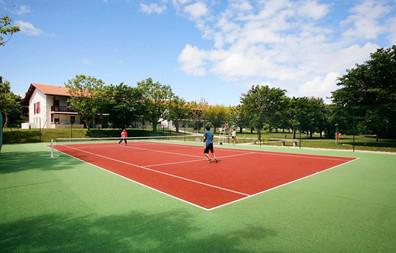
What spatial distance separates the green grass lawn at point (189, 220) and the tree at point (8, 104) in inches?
1296

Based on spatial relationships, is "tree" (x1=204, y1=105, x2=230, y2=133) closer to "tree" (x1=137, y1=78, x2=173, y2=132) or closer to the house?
"tree" (x1=137, y1=78, x2=173, y2=132)

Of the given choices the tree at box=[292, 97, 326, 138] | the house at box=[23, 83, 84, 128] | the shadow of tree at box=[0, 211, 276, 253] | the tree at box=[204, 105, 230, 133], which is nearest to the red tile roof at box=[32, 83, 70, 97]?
the house at box=[23, 83, 84, 128]

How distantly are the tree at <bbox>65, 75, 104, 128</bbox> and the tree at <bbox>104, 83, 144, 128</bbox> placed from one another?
1.23m

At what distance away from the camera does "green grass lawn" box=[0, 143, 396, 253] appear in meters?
3.54

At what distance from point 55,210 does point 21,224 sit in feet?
2.47

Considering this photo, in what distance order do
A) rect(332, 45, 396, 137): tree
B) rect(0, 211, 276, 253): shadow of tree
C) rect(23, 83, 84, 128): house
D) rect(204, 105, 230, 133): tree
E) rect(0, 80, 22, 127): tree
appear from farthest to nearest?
rect(204, 105, 230, 133): tree → rect(23, 83, 84, 128): house → rect(0, 80, 22, 127): tree → rect(332, 45, 396, 137): tree → rect(0, 211, 276, 253): shadow of tree

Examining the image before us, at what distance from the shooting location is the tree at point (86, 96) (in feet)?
112

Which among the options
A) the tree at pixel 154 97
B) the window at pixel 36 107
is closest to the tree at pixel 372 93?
the tree at pixel 154 97

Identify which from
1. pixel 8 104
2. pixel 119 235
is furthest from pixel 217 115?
pixel 119 235

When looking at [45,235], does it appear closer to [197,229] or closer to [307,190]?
[197,229]

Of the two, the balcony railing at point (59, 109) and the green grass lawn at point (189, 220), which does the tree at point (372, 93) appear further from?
the balcony railing at point (59, 109)

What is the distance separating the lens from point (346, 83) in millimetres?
24188

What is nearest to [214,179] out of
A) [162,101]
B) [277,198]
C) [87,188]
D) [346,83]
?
[277,198]

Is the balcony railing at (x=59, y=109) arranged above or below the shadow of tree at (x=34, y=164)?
above
